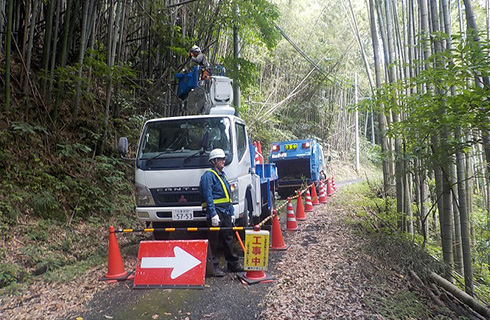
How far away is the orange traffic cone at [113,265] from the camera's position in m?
4.51

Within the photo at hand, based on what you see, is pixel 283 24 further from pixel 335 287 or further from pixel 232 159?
pixel 335 287

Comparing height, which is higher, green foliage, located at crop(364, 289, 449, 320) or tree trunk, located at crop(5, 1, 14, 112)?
tree trunk, located at crop(5, 1, 14, 112)

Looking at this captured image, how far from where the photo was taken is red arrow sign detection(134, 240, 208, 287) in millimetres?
4188

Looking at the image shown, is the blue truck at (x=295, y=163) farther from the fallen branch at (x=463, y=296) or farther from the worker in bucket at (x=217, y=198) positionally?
the worker in bucket at (x=217, y=198)

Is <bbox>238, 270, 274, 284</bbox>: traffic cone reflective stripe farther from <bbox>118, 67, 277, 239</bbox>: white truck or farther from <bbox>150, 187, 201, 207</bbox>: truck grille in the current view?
<bbox>150, 187, 201, 207</bbox>: truck grille

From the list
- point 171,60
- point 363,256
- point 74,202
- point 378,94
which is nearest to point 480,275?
point 363,256

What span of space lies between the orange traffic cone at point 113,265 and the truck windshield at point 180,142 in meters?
1.14

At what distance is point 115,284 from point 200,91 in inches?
145

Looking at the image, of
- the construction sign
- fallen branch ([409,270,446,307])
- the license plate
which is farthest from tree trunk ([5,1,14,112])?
fallen branch ([409,270,446,307])

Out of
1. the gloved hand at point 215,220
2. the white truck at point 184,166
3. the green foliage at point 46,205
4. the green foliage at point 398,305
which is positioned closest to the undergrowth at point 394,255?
the green foliage at point 398,305

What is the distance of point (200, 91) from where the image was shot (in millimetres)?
6391

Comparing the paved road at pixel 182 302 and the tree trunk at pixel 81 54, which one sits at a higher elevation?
the tree trunk at pixel 81 54

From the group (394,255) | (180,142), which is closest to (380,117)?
(394,255)

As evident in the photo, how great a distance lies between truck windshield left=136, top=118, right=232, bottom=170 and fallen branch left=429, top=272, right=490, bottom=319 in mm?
3835
